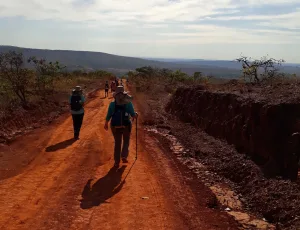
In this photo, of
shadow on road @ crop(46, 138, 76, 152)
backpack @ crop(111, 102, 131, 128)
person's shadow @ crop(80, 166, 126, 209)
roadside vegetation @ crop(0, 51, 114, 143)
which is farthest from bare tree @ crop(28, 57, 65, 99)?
person's shadow @ crop(80, 166, 126, 209)

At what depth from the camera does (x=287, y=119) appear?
8.92m

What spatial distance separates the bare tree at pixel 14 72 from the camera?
18250 millimetres

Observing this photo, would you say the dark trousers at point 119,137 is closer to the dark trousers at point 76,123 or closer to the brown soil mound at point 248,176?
the brown soil mound at point 248,176

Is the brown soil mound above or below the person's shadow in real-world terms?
above

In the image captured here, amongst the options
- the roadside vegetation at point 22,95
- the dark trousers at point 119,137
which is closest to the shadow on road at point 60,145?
the roadside vegetation at point 22,95

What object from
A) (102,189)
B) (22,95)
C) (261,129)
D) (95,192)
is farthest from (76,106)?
(22,95)

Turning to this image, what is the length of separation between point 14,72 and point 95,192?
13.8m

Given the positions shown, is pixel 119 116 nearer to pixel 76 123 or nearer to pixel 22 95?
pixel 76 123

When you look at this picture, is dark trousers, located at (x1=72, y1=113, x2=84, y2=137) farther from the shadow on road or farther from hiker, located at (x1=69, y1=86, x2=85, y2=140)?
the shadow on road

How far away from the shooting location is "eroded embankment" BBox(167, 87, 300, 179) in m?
8.30

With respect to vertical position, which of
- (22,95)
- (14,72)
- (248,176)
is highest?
(14,72)

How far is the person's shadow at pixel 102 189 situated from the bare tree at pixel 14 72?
36.4 feet

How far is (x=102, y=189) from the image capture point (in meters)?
7.41

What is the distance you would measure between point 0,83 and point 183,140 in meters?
12.4
